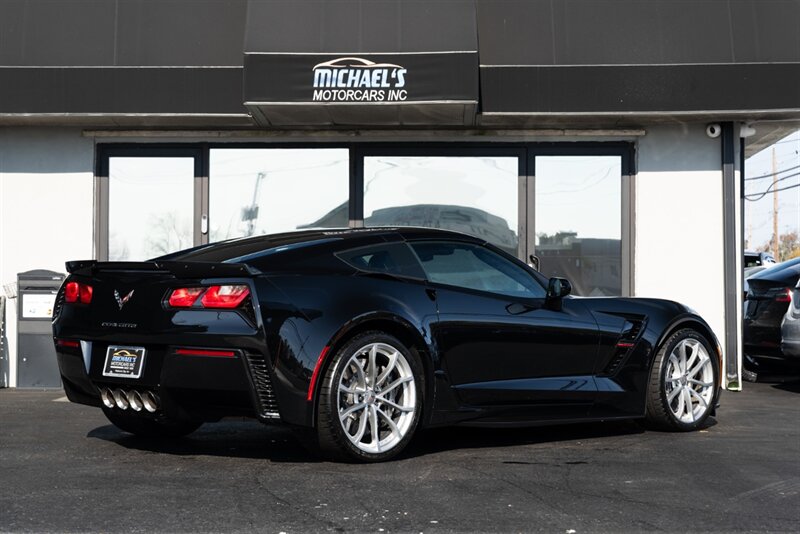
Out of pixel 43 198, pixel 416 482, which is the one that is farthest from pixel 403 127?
pixel 416 482

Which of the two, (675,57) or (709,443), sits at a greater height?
(675,57)

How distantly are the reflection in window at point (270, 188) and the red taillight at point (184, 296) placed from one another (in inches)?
226

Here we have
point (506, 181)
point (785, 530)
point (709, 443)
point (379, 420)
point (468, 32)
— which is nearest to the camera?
point (785, 530)

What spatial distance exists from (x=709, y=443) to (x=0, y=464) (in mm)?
4355

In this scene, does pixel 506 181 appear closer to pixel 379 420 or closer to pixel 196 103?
pixel 196 103

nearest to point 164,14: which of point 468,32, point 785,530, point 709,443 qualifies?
point 468,32

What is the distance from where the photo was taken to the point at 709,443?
6.96m

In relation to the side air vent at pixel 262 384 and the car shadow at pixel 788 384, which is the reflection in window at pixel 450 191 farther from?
the side air vent at pixel 262 384

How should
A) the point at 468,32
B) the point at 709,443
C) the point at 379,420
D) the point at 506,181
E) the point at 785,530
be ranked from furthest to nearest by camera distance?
the point at 506,181 < the point at 468,32 < the point at 709,443 < the point at 379,420 < the point at 785,530

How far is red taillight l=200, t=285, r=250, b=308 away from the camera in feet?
18.0

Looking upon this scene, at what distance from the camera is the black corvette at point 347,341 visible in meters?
5.50

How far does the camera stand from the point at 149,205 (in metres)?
11.4

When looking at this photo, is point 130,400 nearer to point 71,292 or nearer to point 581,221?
point 71,292

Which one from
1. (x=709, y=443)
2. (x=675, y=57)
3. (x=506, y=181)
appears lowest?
(x=709, y=443)
